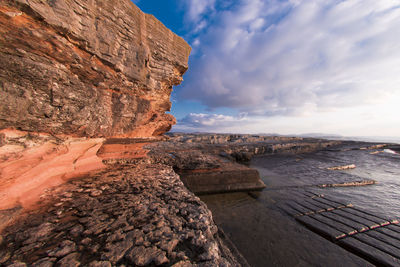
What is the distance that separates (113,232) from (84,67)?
3507 mm

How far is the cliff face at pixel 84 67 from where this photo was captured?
2002 millimetres

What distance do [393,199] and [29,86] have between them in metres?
10.6

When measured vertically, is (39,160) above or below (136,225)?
above

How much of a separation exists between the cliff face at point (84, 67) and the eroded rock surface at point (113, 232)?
1583 mm

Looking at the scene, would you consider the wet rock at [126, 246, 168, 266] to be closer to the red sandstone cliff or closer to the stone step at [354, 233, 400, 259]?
the red sandstone cliff

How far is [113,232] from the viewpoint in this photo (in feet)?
4.91

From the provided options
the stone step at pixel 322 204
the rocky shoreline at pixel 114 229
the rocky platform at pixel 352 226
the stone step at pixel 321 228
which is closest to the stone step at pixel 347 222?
the rocky platform at pixel 352 226

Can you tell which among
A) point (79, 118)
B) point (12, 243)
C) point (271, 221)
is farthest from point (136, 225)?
point (271, 221)

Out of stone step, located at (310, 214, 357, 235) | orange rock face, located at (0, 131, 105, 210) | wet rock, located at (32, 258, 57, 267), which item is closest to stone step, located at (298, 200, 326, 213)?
stone step, located at (310, 214, 357, 235)

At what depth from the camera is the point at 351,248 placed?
2.43m

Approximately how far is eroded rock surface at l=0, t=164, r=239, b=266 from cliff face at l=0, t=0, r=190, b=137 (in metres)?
1.58

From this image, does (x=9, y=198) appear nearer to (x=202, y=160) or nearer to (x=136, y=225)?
(x=136, y=225)

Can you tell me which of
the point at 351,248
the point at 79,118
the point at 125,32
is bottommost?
the point at 351,248

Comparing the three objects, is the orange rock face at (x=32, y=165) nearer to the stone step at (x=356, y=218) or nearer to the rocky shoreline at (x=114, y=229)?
the rocky shoreline at (x=114, y=229)
